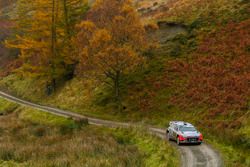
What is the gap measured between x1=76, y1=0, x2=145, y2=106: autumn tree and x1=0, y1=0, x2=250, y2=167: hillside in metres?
0.69

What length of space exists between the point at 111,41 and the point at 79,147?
17.3 m

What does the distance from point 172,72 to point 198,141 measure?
2067 cm

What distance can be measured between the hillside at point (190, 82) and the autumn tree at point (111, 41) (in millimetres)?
694

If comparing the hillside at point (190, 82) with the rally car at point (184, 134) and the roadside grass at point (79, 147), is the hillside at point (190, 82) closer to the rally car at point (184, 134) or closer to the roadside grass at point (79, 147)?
the rally car at point (184, 134)

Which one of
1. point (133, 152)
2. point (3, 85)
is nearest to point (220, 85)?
point (133, 152)

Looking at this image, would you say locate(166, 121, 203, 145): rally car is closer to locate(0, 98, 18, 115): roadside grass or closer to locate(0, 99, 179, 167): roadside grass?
locate(0, 99, 179, 167): roadside grass

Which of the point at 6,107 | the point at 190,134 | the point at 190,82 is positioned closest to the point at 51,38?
the point at 6,107

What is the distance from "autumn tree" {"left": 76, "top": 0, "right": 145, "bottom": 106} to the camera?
4328cm

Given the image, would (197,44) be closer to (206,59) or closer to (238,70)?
(206,59)

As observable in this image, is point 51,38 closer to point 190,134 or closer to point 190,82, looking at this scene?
point 190,82

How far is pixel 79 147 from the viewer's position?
3038 cm

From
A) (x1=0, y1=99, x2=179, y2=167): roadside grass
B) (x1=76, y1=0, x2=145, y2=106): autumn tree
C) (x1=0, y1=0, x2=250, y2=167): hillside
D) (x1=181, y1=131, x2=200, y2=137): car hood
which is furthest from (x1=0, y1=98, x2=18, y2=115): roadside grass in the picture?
(x1=181, y1=131, x2=200, y2=137): car hood

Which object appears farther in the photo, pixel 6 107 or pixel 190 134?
pixel 6 107

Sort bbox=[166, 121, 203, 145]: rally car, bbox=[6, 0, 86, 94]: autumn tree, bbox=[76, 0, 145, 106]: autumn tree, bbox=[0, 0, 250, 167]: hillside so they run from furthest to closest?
1. bbox=[6, 0, 86, 94]: autumn tree
2. bbox=[76, 0, 145, 106]: autumn tree
3. bbox=[0, 0, 250, 167]: hillside
4. bbox=[166, 121, 203, 145]: rally car
